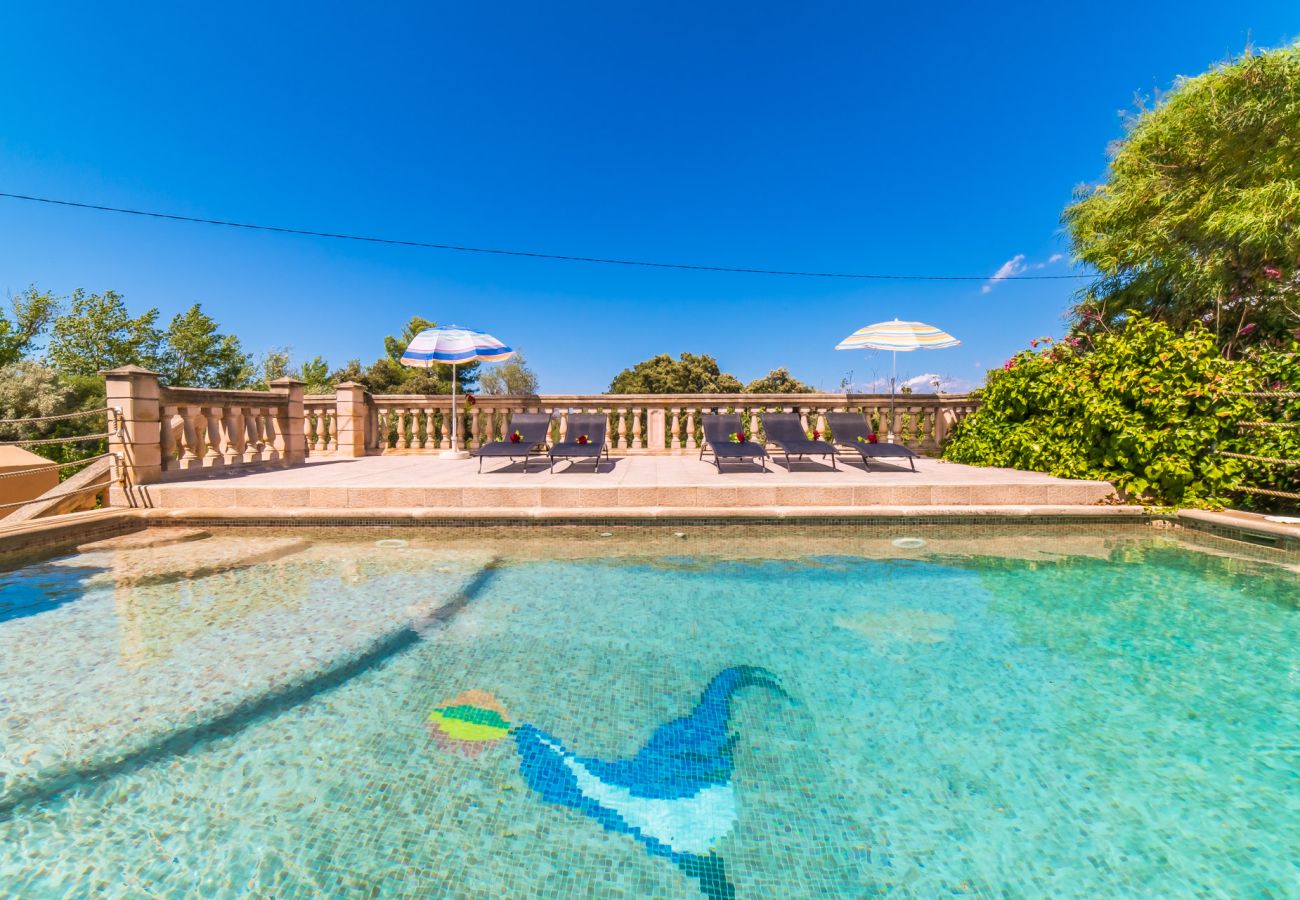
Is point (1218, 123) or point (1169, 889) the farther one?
point (1218, 123)

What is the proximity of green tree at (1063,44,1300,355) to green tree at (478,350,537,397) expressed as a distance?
56.3m

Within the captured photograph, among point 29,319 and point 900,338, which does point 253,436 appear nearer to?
point 900,338

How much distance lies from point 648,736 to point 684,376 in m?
48.4

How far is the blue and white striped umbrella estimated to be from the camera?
30.8 ft

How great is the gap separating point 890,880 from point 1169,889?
883 millimetres

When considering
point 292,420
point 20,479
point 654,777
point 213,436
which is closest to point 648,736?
point 654,777

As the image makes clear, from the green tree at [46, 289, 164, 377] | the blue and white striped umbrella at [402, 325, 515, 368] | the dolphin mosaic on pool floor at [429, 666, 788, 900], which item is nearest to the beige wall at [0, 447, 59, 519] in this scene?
the blue and white striped umbrella at [402, 325, 515, 368]

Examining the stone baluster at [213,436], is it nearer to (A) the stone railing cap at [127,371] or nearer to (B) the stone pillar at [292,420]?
(B) the stone pillar at [292,420]

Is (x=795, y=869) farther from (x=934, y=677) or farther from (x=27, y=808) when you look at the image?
(x=27, y=808)

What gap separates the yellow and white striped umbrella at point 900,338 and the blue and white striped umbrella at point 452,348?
22.4 feet

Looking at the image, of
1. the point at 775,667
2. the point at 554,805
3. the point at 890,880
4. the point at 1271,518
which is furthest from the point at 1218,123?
the point at 554,805

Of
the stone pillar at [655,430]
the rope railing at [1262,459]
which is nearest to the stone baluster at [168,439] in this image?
Answer: the stone pillar at [655,430]

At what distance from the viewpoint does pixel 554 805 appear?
6.63ft

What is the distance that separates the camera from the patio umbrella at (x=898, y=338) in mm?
9172
